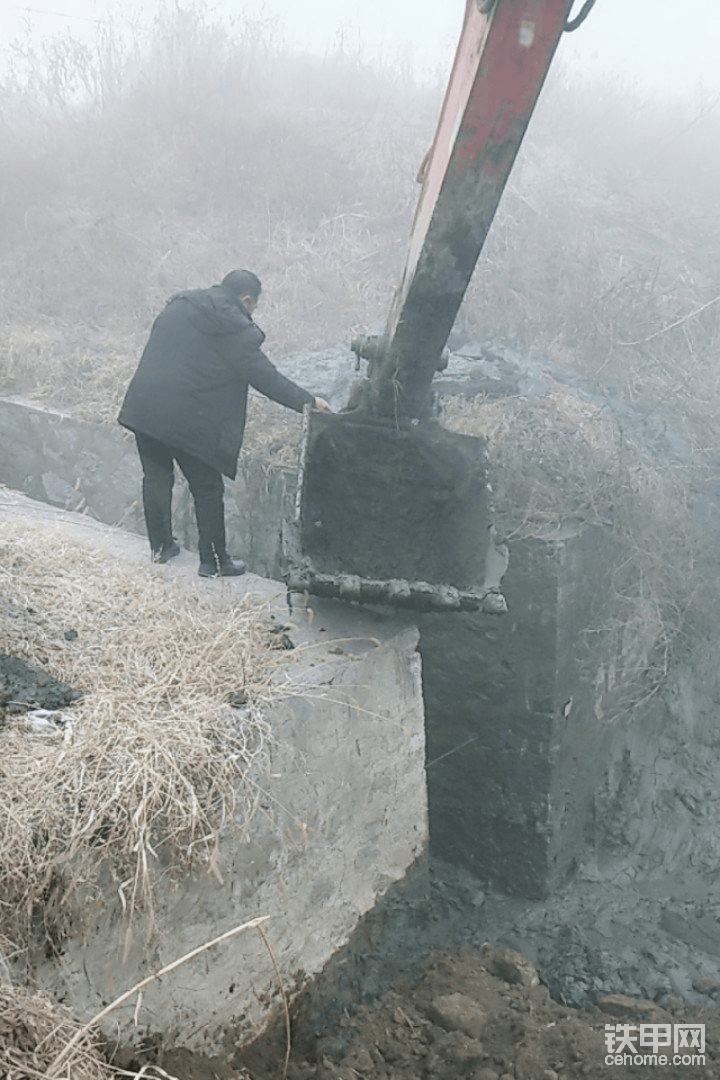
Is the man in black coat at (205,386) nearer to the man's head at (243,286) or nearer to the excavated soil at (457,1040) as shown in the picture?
the man's head at (243,286)

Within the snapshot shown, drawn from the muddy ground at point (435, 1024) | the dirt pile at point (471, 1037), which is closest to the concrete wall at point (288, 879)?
the muddy ground at point (435, 1024)

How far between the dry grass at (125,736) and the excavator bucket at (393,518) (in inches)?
15.4

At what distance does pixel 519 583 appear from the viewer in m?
4.71

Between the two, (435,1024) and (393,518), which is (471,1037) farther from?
(393,518)

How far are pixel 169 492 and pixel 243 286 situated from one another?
1.09 m

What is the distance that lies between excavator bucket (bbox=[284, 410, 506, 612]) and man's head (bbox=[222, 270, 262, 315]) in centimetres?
81

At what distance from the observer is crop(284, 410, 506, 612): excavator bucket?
3.45 m

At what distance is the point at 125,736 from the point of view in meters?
2.70

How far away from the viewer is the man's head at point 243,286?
4332 millimetres

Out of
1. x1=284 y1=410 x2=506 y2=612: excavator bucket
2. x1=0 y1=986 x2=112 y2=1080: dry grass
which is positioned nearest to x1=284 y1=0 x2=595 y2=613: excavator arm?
x1=284 y1=410 x2=506 y2=612: excavator bucket

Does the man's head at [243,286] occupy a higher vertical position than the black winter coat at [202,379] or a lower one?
higher

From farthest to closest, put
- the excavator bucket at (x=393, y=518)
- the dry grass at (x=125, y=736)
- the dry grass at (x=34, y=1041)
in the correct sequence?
the excavator bucket at (x=393, y=518)
the dry grass at (x=125, y=736)
the dry grass at (x=34, y=1041)

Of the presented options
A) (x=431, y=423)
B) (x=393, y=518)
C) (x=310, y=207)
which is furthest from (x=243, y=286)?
(x=310, y=207)

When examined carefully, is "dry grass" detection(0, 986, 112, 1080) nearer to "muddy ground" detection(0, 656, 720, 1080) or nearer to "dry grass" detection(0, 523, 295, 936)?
"dry grass" detection(0, 523, 295, 936)
